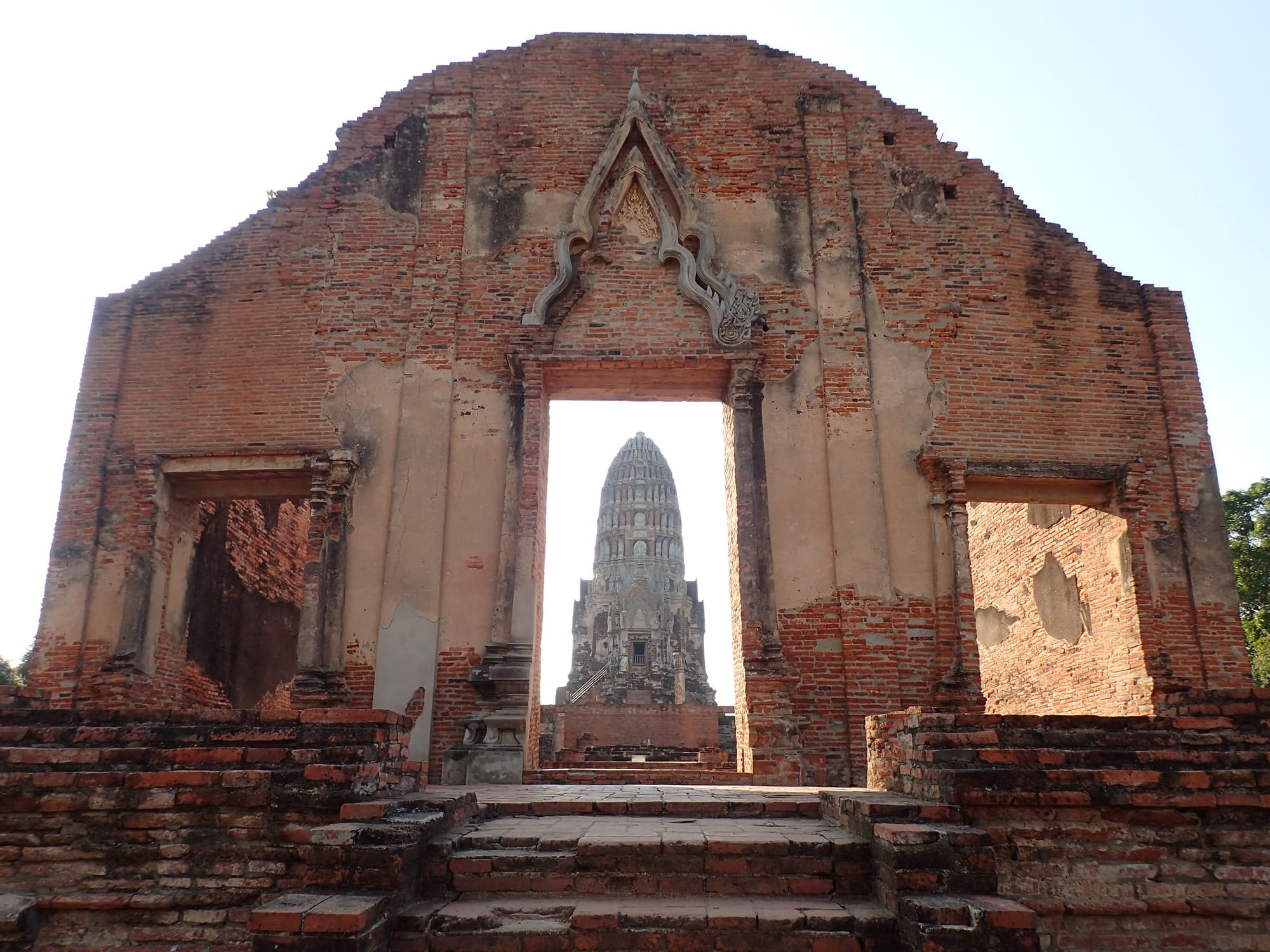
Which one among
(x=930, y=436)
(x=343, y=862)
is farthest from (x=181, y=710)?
(x=930, y=436)

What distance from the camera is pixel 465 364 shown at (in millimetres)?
10445

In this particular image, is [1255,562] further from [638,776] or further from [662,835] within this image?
[662,835]

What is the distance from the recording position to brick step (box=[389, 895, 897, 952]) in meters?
4.18

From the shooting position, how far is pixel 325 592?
381 inches

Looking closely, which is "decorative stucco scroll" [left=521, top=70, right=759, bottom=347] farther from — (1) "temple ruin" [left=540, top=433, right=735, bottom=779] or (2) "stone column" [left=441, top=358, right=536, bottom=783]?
(1) "temple ruin" [left=540, top=433, right=735, bottom=779]

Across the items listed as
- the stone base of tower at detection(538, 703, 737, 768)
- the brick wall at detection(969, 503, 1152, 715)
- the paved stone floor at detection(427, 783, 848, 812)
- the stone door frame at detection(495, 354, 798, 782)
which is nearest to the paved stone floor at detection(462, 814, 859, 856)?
the paved stone floor at detection(427, 783, 848, 812)

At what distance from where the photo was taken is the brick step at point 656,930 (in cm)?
418

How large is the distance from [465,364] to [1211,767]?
7736 mm

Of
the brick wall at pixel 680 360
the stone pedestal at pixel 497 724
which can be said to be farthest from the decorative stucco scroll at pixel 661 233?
the stone pedestal at pixel 497 724

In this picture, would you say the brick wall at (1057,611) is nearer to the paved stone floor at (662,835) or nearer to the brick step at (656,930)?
the paved stone floor at (662,835)

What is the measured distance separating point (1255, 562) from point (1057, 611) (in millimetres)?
13362

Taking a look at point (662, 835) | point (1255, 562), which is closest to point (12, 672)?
point (662, 835)

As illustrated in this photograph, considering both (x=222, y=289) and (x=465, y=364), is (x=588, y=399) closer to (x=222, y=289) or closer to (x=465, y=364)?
(x=465, y=364)

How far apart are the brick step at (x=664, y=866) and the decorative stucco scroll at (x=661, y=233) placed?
6.38 metres
